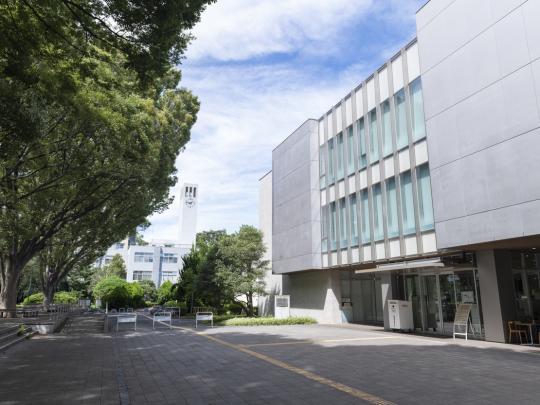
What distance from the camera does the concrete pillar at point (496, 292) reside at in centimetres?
1380

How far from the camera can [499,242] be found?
1277 cm

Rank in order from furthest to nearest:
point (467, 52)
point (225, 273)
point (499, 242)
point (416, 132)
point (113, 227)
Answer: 1. point (225, 273)
2. point (113, 227)
3. point (416, 132)
4. point (467, 52)
5. point (499, 242)

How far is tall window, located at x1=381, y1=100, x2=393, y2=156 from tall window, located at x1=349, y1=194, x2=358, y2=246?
135 inches

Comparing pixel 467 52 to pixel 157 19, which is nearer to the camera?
pixel 157 19

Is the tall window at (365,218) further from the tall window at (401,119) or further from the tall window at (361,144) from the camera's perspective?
the tall window at (401,119)

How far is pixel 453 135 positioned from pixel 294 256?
1440 centimetres

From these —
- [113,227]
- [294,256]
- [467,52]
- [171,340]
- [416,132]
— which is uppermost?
[467,52]

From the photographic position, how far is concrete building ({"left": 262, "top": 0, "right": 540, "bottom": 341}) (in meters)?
12.0

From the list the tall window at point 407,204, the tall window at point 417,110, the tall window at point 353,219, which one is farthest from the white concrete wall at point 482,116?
the tall window at point 353,219

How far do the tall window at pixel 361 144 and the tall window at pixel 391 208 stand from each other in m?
2.26

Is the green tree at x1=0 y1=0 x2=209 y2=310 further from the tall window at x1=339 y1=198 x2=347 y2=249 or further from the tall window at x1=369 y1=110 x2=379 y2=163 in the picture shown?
the tall window at x1=369 y1=110 x2=379 y2=163

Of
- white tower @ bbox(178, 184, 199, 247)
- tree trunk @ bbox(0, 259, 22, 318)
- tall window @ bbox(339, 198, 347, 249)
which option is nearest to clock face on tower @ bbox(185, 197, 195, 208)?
white tower @ bbox(178, 184, 199, 247)

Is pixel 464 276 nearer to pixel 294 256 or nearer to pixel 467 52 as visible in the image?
pixel 467 52

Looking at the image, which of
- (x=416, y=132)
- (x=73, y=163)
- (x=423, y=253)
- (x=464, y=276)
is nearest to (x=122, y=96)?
(x=73, y=163)
